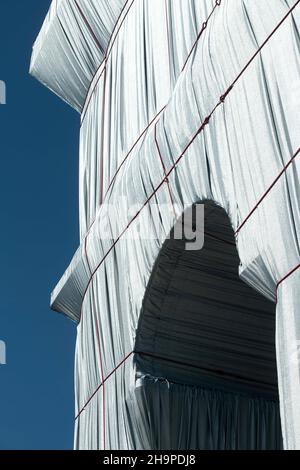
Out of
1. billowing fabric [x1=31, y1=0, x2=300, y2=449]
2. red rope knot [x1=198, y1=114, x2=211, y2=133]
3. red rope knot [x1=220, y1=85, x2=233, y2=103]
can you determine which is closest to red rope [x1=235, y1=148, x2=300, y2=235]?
billowing fabric [x1=31, y1=0, x2=300, y2=449]

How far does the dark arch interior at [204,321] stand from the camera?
13281mm

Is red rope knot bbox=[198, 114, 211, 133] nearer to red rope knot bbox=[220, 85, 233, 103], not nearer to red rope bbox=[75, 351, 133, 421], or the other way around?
red rope knot bbox=[220, 85, 233, 103]

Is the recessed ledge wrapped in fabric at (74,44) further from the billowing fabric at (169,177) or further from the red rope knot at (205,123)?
the red rope knot at (205,123)

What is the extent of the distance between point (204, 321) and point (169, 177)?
2.00 metres

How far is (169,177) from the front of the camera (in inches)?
508

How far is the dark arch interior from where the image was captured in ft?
43.6

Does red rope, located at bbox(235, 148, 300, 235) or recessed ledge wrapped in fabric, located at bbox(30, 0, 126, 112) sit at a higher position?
recessed ledge wrapped in fabric, located at bbox(30, 0, 126, 112)

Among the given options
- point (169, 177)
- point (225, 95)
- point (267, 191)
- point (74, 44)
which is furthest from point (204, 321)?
point (74, 44)

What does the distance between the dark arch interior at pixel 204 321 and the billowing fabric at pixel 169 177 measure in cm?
6

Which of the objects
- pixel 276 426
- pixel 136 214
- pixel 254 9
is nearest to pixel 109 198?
pixel 136 214

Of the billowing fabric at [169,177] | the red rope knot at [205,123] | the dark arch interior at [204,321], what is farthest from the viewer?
the dark arch interior at [204,321]

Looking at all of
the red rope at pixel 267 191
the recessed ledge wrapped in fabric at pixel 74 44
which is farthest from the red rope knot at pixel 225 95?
the recessed ledge wrapped in fabric at pixel 74 44

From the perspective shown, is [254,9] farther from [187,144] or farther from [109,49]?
[109,49]

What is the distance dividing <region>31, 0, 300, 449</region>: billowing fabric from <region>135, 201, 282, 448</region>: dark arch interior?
0.06m
